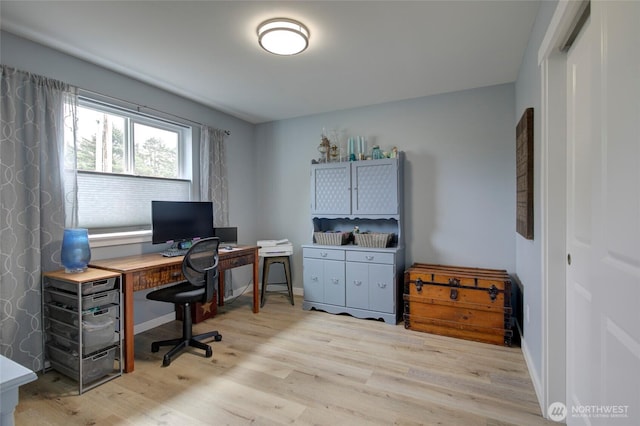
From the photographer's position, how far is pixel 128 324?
91.0 inches

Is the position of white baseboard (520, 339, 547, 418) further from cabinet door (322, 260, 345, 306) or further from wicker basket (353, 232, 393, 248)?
cabinet door (322, 260, 345, 306)

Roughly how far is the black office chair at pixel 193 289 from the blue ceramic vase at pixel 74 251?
557 millimetres

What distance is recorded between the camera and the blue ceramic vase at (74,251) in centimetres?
224

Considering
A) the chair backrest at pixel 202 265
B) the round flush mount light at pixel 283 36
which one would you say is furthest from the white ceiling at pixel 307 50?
the chair backrest at pixel 202 265

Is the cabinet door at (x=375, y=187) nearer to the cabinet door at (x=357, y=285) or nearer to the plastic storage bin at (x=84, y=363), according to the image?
the cabinet door at (x=357, y=285)

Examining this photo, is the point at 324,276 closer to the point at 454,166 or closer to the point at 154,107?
the point at 454,166

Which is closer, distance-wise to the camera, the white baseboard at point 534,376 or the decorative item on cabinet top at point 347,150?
the white baseboard at point 534,376

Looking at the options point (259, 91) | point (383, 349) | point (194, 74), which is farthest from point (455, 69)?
point (383, 349)

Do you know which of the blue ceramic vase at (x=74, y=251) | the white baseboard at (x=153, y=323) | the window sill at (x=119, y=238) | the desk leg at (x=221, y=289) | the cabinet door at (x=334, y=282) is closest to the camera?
the blue ceramic vase at (x=74, y=251)

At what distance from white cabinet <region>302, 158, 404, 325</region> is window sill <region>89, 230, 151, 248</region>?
5.75ft

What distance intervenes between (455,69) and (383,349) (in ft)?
8.64

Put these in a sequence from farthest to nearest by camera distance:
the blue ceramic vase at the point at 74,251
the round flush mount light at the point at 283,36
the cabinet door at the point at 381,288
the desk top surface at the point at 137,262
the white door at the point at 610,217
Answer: the cabinet door at the point at 381,288, the desk top surface at the point at 137,262, the blue ceramic vase at the point at 74,251, the round flush mount light at the point at 283,36, the white door at the point at 610,217

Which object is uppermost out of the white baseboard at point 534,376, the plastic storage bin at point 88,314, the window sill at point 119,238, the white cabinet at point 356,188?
the white cabinet at point 356,188

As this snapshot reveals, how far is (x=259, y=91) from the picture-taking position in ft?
10.9
